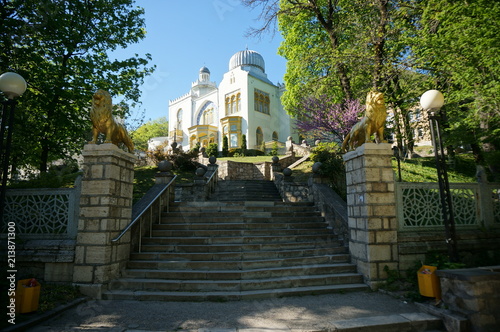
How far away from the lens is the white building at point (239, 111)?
35875 millimetres

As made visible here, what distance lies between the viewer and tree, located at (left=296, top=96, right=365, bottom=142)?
1380 cm

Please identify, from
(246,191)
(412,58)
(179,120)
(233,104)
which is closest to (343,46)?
(412,58)

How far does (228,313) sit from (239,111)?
33.8 metres

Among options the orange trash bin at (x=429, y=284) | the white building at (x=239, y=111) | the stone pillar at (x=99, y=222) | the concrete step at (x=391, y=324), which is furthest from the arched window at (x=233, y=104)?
the concrete step at (x=391, y=324)

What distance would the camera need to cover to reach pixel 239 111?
3681 centimetres

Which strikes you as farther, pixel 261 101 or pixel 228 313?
pixel 261 101

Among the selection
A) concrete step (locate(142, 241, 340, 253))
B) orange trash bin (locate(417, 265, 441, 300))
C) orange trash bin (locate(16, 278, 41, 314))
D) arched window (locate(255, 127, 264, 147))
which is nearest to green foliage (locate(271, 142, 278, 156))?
arched window (locate(255, 127, 264, 147))

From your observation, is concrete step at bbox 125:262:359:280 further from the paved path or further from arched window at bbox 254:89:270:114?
arched window at bbox 254:89:270:114

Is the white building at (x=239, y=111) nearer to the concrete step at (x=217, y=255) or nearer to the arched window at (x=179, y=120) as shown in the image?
the arched window at (x=179, y=120)

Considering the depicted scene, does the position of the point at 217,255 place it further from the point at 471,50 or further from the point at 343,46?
the point at 343,46

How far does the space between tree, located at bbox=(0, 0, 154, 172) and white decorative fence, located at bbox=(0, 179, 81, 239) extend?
11.0 ft

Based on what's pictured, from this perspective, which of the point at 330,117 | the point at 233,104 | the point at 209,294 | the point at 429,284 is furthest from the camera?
the point at 233,104

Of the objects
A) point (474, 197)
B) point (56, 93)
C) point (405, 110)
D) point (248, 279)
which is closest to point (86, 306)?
point (248, 279)

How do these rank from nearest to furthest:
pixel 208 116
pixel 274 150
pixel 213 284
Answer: pixel 213 284, pixel 274 150, pixel 208 116
